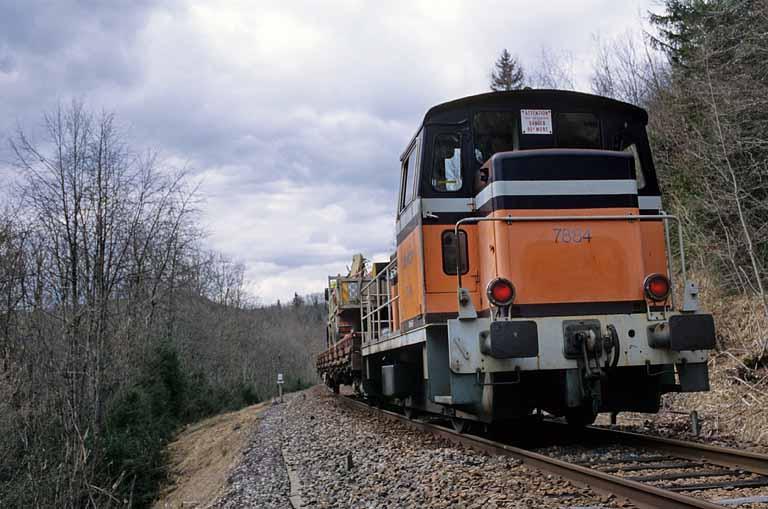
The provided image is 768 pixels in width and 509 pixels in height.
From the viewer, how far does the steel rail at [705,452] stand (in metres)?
5.15

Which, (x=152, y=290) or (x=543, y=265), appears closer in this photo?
(x=543, y=265)

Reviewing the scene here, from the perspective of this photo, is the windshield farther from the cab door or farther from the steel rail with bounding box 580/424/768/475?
the steel rail with bounding box 580/424/768/475

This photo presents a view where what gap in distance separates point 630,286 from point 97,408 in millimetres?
14511

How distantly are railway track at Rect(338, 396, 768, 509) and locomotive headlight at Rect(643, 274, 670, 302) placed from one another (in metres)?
1.37

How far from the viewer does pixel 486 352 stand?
6.14 meters

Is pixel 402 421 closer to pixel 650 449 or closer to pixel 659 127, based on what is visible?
pixel 650 449

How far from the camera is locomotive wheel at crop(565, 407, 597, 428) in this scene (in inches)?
285

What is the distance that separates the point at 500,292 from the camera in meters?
6.41

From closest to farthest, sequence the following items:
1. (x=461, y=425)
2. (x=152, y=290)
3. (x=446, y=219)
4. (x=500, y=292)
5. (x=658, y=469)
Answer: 1. (x=658, y=469)
2. (x=500, y=292)
3. (x=446, y=219)
4. (x=461, y=425)
5. (x=152, y=290)

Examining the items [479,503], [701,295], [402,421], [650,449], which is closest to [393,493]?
[479,503]

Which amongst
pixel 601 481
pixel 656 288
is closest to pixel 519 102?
pixel 656 288

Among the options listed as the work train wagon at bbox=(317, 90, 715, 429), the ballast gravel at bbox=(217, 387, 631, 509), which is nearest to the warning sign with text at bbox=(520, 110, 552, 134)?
the work train wagon at bbox=(317, 90, 715, 429)

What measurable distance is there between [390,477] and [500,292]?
1988 millimetres

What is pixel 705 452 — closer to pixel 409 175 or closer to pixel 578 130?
pixel 578 130
